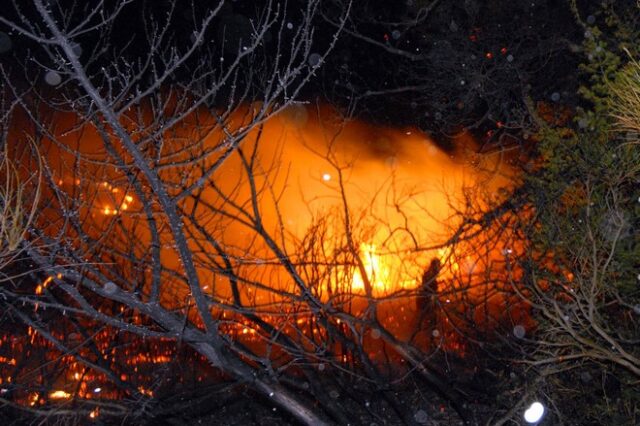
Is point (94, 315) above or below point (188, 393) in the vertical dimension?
below

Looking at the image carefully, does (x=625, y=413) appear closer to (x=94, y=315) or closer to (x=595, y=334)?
(x=595, y=334)

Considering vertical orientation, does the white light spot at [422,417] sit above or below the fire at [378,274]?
below

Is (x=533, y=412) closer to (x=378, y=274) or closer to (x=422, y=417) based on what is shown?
(x=378, y=274)

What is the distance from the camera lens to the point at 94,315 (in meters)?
5.81

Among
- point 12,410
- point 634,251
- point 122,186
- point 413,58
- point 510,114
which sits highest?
point 413,58

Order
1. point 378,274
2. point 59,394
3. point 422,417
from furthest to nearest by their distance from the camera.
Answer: point 422,417
point 378,274
point 59,394

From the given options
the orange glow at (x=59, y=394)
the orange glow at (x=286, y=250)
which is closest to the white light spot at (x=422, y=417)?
the orange glow at (x=286, y=250)

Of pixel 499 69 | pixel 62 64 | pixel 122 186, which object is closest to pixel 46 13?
pixel 62 64

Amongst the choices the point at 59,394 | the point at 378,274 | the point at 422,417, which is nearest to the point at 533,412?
the point at 378,274

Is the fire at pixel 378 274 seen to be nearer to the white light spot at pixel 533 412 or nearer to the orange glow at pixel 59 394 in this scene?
the white light spot at pixel 533 412

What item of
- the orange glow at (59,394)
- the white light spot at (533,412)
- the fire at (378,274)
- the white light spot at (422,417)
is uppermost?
the fire at (378,274)

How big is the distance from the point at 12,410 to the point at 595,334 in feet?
27.9

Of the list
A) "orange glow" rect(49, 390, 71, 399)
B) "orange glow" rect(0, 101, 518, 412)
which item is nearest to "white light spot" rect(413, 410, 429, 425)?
"orange glow" rect(0, 101, 518, 412)

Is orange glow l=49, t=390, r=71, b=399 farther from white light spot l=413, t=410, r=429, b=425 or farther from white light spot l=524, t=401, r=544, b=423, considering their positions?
white light spot l=524, t=401, r=544, b=423
